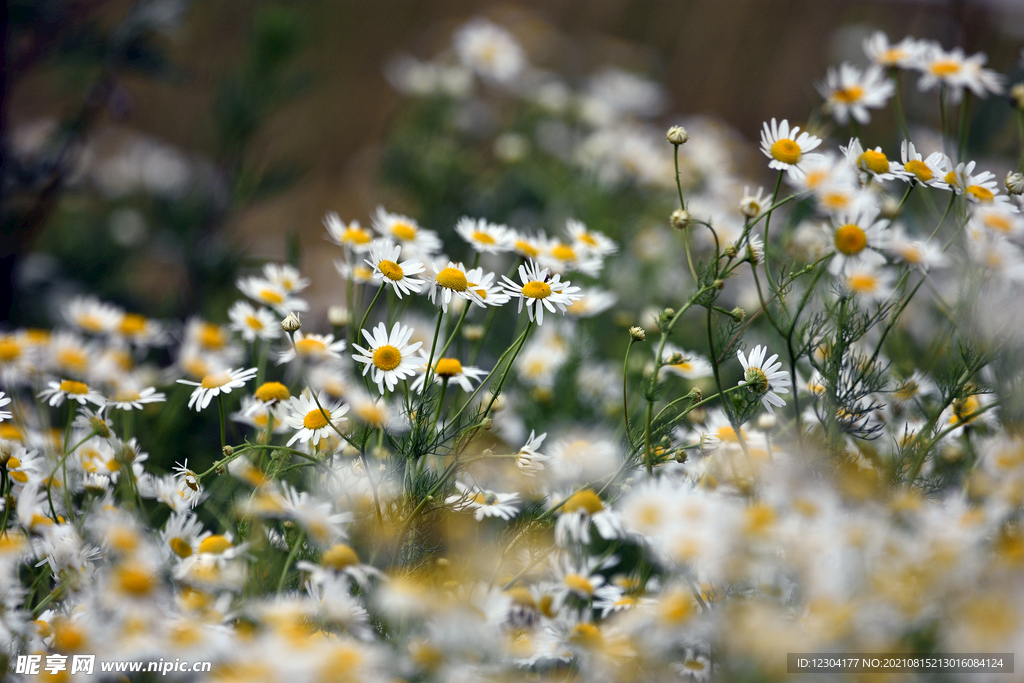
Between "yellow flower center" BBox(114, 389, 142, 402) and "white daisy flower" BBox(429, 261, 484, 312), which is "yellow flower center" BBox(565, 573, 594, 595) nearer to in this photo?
"white daisy flower" BBox(429, 261, 484, 312)

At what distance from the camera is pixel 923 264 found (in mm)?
1021

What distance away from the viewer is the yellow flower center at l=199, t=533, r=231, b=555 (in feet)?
3.26

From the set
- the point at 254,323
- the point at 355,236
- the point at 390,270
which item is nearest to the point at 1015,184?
the point at 390,270

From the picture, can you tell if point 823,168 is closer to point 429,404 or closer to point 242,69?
point 429,404

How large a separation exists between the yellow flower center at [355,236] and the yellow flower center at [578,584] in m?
0.73

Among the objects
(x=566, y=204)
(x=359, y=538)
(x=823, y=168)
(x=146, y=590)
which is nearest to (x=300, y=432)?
(x=359, y=538)

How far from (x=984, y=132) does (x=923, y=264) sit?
1803mm

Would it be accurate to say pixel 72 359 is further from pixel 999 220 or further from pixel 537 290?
pixel 999 220

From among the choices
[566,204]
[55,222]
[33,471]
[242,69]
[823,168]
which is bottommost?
[33,471]

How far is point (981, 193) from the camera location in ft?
3.63

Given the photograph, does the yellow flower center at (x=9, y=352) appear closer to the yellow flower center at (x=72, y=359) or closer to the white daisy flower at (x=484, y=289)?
the yellow flower center at (x=72, y=359)

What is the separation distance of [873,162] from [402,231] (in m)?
0.86

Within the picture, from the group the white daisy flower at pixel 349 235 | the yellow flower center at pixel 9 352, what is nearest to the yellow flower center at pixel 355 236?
the white daisy flower at pixel 349 235

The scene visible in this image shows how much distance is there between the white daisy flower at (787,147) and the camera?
1165 millimetres
